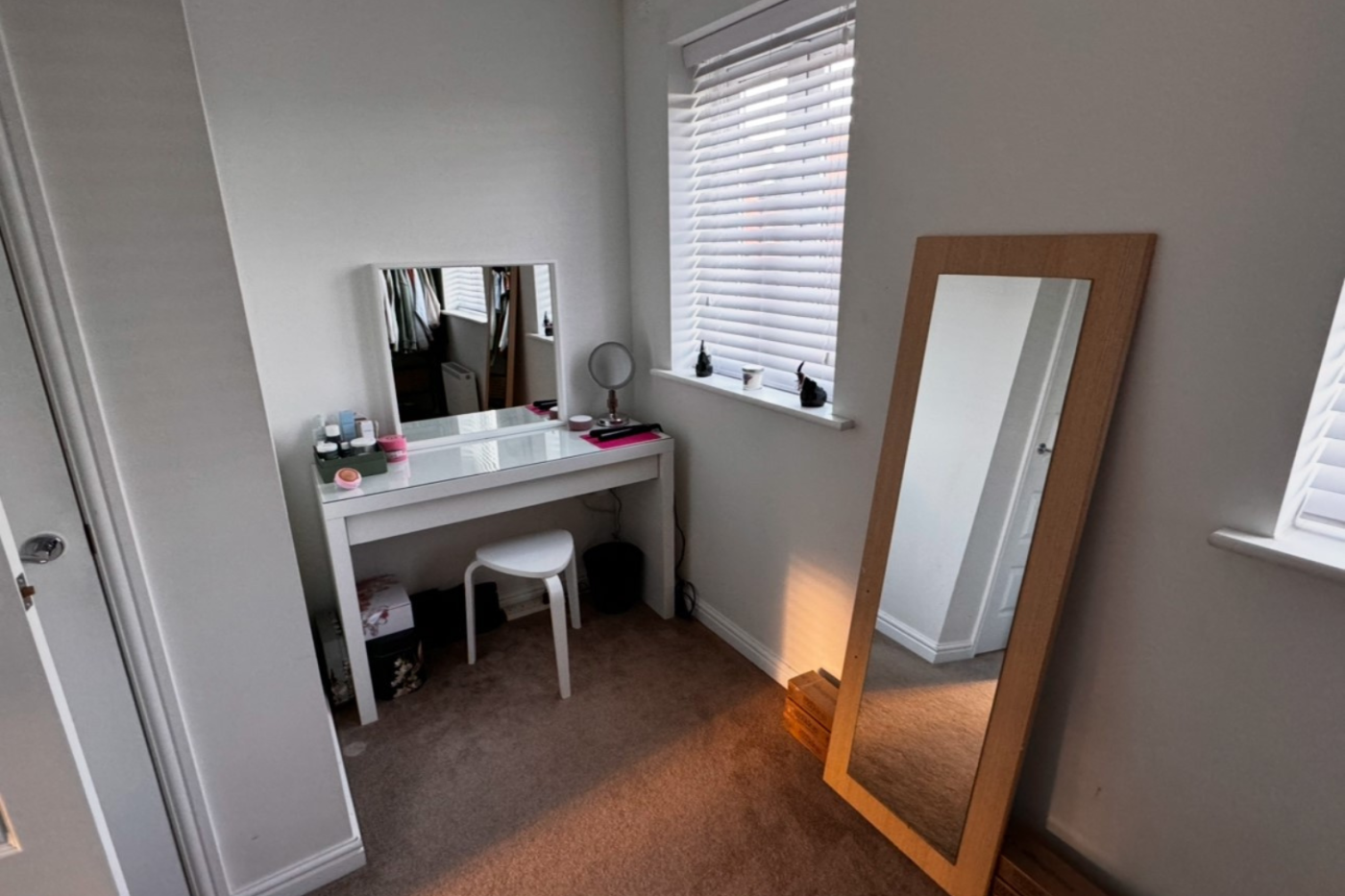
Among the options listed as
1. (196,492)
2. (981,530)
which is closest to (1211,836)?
(981,530)

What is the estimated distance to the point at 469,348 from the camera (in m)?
2.38

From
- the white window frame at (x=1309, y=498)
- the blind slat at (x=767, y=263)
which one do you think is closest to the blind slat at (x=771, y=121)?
the blind slat at (x=767, y=263)

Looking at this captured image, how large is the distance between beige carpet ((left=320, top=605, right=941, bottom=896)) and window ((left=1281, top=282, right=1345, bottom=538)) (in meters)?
1.12

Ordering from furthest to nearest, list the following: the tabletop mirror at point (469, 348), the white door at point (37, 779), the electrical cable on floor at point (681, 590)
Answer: the electrical cable on floor at point (681, 590)
the tabletop mirror at point (469, 348)
the white door at point (37, 779)

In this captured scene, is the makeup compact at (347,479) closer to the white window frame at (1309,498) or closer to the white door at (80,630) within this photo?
the white door at (80,630)

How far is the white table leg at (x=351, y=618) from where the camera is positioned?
6.30ft

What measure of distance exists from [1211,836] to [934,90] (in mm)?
1584

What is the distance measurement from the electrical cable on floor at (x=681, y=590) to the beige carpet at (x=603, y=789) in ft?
0.76

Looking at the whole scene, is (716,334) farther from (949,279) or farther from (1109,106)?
(1109,106)

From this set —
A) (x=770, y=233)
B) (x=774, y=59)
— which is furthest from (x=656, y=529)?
(x=774, y=59)

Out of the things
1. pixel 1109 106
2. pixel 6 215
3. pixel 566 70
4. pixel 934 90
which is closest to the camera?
pixel 6 215

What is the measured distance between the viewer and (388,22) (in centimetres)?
201

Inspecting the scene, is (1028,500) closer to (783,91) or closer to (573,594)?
(783,91)

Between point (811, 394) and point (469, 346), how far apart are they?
4.13 feet
